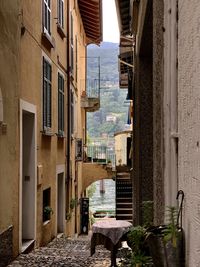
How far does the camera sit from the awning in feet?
76.1

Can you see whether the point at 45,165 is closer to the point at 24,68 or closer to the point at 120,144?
the point at 24,68

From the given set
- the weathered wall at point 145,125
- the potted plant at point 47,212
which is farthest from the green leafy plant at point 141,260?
the potted plant at point 47,212

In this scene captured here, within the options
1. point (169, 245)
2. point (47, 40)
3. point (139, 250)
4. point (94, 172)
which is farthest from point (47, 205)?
point (169, 245)

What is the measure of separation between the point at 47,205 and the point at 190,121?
462 inches

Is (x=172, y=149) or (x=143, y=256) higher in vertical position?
(x=172, y=149)

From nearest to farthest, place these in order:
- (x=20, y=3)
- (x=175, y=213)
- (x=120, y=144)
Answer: (x=175, y=213) → (x=20, y=3) → (x=120, y=144)

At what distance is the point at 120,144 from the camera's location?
29953 mm

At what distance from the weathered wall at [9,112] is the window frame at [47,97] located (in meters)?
2.86

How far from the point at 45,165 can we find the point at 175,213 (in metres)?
10.3

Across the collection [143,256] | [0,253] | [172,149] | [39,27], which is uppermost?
[39,27]

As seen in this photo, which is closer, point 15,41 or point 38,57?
point 15,41

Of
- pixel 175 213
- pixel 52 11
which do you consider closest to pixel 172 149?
pixel 175 213

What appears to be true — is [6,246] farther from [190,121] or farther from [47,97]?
[190,121]

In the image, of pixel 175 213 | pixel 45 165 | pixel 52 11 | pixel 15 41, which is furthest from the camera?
pixel 52 11
